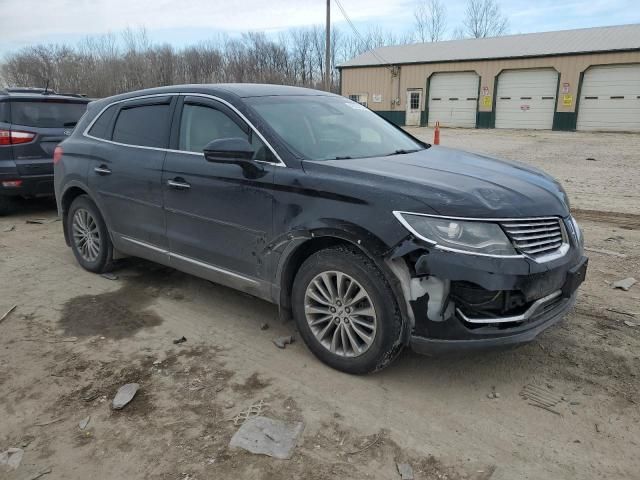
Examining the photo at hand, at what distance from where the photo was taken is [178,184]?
A: 4027 millimetres

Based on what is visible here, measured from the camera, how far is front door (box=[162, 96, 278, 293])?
3537 millimetres

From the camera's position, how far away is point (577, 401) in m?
2.97

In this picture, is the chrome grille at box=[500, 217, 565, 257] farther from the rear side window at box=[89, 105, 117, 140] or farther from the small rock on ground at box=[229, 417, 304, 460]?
the rear side window at box=[89, 105, 117, 140]

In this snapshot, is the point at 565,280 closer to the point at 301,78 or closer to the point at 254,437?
the point at 254,437

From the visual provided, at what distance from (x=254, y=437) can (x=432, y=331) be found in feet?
3.66

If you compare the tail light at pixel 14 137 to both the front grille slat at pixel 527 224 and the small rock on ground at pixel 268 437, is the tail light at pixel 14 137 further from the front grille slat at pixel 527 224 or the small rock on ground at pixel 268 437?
the front grille slat at pixel 527 224

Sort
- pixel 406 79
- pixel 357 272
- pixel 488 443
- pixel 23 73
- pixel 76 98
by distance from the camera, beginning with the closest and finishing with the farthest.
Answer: pixel 488 443 < pixel 357 272 < pixel 76 98 < pixel 406 79 < pixel 23 73

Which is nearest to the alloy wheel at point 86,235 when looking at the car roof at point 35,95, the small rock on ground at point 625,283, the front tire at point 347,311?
the front tire at point 347,311

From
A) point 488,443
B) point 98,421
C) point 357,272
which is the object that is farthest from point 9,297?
point 488,443

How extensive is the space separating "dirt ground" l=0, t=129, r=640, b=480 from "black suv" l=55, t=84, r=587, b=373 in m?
0.38

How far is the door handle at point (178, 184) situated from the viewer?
3977 millimetres

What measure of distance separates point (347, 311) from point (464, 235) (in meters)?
0.87

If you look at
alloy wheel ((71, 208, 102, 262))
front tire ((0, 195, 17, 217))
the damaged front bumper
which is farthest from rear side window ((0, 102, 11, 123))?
the damaged front bumper

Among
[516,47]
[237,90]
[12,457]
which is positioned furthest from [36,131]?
[516,47]
